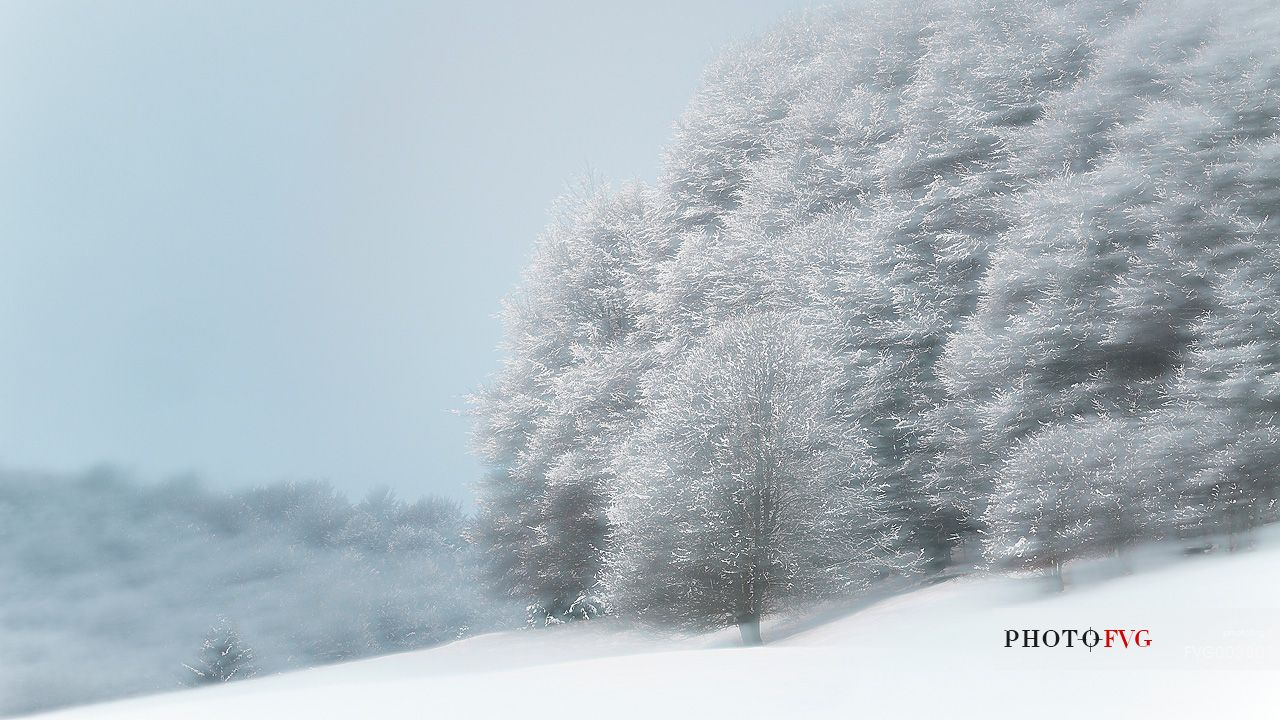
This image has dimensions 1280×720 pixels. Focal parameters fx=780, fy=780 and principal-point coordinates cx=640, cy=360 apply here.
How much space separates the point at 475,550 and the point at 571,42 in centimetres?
1104

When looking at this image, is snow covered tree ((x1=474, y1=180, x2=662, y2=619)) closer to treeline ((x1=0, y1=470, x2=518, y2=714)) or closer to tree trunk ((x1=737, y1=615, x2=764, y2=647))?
treeline ((x1=0, y1=470, x2=518, y2=714))

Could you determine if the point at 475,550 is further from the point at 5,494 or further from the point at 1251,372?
the point at 1251,372

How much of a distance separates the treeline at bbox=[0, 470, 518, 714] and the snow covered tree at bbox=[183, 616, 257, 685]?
0.12 feet

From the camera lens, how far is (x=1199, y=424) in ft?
30.3

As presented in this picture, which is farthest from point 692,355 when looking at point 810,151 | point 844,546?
point 810,151

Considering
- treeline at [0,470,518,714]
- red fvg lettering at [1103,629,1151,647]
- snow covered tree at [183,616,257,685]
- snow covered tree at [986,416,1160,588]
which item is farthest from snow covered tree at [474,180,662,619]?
red fvg lettering at [1103,629,1151,647]

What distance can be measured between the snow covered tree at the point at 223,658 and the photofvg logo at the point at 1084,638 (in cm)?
1056

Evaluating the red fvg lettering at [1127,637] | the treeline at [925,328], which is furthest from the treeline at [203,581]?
the red fvg lettering at [1127,637]

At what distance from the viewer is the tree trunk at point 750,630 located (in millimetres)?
10430

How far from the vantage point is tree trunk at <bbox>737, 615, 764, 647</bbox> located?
34.2 ft

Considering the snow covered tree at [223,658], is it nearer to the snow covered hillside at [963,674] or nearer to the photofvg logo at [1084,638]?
the snow covered hillside at [963,674]

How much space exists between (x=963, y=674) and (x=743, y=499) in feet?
16.9

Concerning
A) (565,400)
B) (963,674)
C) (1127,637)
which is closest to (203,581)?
(565,400)

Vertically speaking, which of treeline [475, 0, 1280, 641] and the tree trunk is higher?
treeline [475, 0, 1280, 641]
